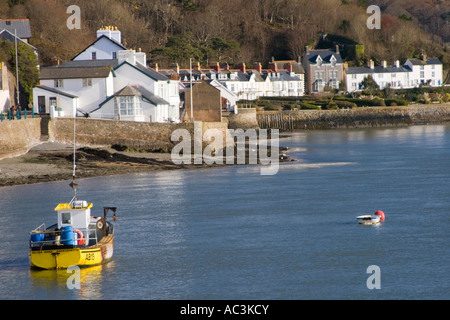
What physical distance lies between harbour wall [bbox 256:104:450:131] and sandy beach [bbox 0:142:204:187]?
30.3m

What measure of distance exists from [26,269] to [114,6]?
268ft

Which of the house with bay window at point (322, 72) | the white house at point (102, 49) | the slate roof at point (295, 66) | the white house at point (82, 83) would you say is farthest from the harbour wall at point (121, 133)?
the house with bay window at point (322, 72)

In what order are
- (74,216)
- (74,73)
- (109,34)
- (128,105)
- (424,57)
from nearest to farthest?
1. (74,216)
2. (128,105)
3. (74,73)
4. (109,34)
5. (424,57)

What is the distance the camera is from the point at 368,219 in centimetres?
2562

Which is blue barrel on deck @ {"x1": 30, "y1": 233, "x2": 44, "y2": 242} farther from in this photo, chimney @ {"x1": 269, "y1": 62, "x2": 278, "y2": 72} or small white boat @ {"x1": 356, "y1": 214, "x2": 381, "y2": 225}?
chimney @ {"x1": 269, "y1": 62, "x2": 278, "y2": 72}

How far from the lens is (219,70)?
3376 inches

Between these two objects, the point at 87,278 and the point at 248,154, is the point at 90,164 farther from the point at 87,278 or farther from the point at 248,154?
the point at 87,278

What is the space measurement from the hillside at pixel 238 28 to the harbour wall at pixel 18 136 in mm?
A: 39088

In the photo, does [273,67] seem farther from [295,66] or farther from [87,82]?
[87,82]

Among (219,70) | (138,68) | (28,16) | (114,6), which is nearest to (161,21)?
(114,6)

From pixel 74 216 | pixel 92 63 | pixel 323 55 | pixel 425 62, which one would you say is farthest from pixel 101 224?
pixel 425 62

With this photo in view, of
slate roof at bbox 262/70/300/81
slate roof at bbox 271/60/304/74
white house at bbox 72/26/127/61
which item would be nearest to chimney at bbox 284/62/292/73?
slate roof at bbox 271/60/304/74

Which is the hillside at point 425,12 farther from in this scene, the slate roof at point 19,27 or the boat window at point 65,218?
the boat window at point 65,218

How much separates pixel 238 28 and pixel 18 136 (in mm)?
76190
